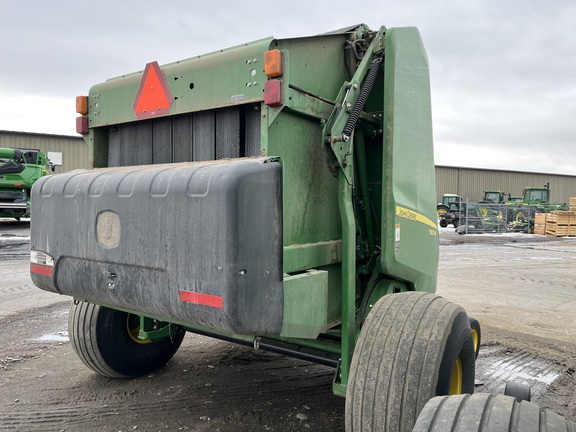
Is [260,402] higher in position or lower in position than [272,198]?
lower

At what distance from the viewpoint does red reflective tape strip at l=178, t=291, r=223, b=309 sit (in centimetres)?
210

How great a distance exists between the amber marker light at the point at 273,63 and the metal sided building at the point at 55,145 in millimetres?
29409

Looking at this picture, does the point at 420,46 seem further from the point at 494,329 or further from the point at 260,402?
the point at 494,329

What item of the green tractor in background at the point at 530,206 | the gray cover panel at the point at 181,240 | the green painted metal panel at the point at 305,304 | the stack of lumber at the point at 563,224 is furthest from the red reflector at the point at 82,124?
the green tractor in background at the point at 530,206

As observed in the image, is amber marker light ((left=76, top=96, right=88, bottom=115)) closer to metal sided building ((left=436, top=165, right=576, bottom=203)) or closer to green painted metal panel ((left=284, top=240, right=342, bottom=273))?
green painted metal panel ((left=284, top=240, right=342, bottom=273))

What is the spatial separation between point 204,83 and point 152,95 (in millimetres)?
415

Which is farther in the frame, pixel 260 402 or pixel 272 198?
pixel 260 402

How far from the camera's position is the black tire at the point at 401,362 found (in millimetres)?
2164

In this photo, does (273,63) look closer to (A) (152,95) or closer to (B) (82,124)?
(A) (152,95)

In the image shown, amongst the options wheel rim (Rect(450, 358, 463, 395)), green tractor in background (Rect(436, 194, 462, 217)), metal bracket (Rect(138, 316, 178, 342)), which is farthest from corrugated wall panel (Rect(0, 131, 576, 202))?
wheel rim (Rect(450, 358, 463, 395))

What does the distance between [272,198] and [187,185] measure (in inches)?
14.9

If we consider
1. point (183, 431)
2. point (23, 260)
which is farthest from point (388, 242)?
point (23, 260)

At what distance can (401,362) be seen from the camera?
2.21 m

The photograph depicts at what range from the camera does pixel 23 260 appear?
10047 millimetres
